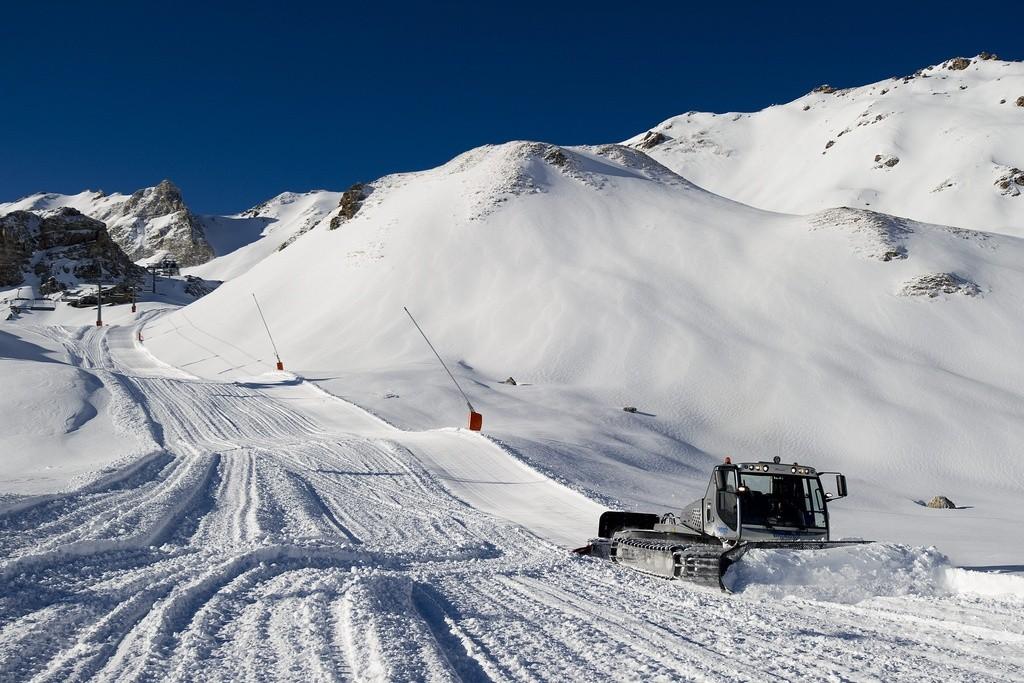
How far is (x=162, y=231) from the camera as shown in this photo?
180250mm

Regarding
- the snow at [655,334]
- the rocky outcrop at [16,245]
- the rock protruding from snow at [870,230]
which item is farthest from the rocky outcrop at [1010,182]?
the rocky outcrop at [16,245]

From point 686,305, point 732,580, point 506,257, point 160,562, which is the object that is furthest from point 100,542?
point 506,257

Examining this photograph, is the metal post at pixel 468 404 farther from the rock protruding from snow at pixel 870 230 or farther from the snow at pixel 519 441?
the rock protruding from snow at pixel 870 230

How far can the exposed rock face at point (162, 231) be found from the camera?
169m

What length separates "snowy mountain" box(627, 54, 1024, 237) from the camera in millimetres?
92750

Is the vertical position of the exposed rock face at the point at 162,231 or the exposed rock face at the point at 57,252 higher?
the exposed rock face at the point at 162,231

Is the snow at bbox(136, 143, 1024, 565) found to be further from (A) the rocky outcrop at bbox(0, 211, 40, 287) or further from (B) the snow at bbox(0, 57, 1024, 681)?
(A) the rocky outcrop at bbox(0, 211, 40, 287)

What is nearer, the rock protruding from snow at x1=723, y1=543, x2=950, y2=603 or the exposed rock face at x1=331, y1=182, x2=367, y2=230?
the rock protruding from snow at x1=723, y1=543, x2=950, y2=603

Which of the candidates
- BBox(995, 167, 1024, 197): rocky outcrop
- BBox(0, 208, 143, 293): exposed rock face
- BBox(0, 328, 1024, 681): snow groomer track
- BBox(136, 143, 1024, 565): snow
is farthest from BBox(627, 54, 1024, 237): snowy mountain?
BBox(0, 328, 1024, 681): snow groomer track

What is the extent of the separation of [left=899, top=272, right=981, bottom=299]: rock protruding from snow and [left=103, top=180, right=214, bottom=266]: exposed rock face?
15565 centimetres

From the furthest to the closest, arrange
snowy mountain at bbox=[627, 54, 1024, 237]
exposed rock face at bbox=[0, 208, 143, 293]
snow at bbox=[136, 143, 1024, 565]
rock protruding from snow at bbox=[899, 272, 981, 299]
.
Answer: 1. snowy mountain at bbox=[627, 54, 1024, 237]
2. exposed rock face at bbox=[0, 208, 143, 293]
3. rock protruding from snow at bbox=[899, 272, 981, 299]
4. snow at bbox=[136, 143, 1024, 565]

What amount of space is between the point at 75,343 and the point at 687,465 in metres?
39.7

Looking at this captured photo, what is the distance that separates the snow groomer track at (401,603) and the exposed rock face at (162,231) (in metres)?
168

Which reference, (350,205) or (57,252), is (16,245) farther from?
(350,205)
